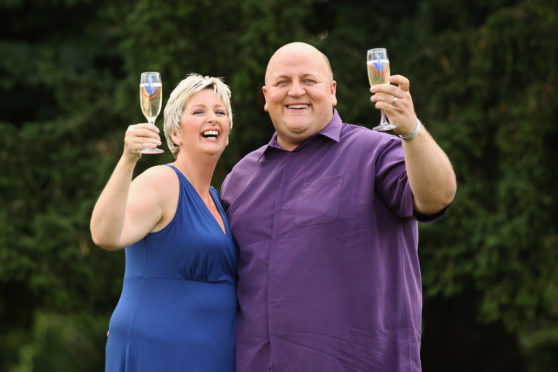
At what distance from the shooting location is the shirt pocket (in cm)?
357

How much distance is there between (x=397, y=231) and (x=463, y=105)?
5.82 metres

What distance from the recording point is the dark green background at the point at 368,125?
8180mm

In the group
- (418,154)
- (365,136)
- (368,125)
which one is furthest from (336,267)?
(368,125)

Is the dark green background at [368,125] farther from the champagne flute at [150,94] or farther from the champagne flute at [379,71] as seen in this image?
the champagne flute at [379,71]

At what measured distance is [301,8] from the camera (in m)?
8.80

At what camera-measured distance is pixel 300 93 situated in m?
3.86

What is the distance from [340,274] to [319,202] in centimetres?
36

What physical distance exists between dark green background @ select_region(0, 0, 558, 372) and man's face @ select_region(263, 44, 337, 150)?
15.5 feet

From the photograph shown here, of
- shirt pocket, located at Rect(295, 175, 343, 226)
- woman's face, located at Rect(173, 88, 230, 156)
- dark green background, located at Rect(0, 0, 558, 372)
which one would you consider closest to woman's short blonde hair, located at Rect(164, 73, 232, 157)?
woman's face, located at Rect(173, 88, 230, 156)

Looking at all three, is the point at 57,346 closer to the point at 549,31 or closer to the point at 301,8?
the point at 301,8

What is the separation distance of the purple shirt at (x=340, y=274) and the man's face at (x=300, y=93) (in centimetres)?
23

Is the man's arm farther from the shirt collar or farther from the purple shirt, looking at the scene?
the shirt collar

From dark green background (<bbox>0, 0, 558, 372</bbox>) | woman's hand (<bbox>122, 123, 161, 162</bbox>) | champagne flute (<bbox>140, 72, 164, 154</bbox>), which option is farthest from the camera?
dark green background (<bbox>0, 0, 558, 372</bbox>)

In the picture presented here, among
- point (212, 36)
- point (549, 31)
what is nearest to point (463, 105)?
point (549, 31)
